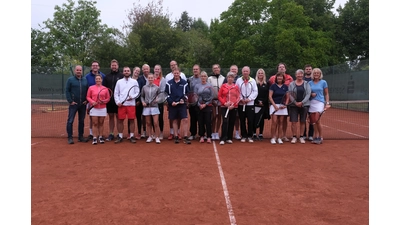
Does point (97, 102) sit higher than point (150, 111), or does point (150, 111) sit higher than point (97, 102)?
point (97, 102)

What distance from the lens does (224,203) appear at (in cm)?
450

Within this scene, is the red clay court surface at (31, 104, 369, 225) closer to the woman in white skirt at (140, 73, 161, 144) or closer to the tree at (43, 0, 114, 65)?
the woman in white skirt at (140, 73, 161, 144)

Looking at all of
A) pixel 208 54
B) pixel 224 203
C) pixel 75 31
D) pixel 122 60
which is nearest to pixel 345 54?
pixel 208 54

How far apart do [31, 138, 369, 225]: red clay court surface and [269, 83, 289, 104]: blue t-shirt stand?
1138 millimetres

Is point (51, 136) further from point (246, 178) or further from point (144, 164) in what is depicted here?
point (246, 178)

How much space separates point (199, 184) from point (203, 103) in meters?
3.28

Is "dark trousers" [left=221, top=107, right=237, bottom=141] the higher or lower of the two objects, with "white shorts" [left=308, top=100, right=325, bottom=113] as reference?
lower

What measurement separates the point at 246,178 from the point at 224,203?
3.87 feet

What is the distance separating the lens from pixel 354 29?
32.8 meters

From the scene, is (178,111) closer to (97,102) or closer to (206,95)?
(206,95)

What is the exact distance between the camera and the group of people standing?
27.1 feet

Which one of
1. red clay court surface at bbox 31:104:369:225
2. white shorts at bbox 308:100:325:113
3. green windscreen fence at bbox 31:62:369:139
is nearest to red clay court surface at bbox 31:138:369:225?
red clay court surface at bbox 31:104:369:225

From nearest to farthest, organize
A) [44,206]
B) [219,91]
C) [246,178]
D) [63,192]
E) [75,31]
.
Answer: [44,206]
[63,192]
[246,178]
[219,91]
[75,31]

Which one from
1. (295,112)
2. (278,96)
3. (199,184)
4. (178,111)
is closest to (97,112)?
(178,111)
